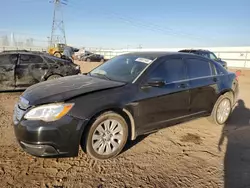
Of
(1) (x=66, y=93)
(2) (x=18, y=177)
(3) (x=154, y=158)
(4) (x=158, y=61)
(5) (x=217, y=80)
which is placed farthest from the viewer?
(5) (x=217, y=80)

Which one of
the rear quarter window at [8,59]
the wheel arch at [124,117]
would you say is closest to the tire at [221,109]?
the wheel arch at [124,117]

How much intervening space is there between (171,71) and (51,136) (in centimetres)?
233

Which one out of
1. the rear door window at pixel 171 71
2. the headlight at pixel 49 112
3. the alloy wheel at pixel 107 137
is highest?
the rear door window at pixel 171 71

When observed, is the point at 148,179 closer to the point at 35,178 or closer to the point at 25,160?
the point at 35,178

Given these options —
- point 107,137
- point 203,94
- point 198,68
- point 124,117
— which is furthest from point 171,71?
point 107,137

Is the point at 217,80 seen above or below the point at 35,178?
above

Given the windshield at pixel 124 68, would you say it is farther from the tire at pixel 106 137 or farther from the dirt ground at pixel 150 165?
the dirt ground at pixel 150 165

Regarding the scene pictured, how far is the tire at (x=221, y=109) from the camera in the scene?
4879mm

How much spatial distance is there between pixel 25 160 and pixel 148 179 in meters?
Answer: 1.77

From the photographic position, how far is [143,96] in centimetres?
352

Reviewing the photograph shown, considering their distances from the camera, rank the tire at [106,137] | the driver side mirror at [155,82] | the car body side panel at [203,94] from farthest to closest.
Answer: the car body side panel at [203,94]
the driver side mirror at [155,82]
the tire at [106,137]

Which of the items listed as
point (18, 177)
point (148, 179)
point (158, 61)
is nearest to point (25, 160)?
point (18, 177)

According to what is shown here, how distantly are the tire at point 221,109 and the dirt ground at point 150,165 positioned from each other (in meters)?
0.61

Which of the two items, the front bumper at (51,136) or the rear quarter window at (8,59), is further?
the rear quarter window at (8,59)
